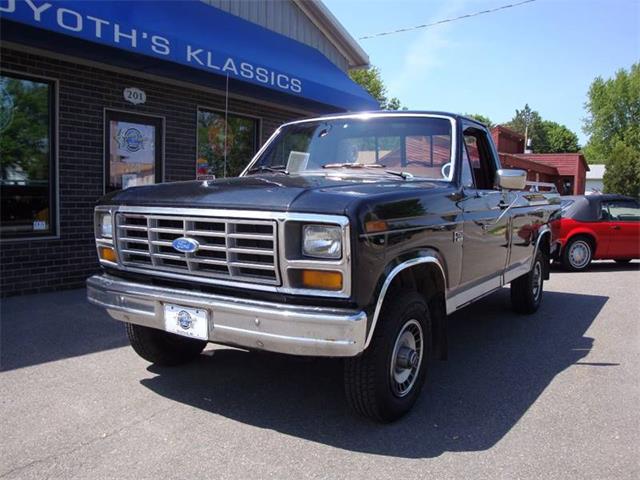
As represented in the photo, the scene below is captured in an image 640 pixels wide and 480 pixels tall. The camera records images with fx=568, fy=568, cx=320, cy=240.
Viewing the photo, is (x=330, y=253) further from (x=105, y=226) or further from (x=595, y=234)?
(x=595, y=234)

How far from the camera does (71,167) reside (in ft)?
23.5

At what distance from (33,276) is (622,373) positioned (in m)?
6.32

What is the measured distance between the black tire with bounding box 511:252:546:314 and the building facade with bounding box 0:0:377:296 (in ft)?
12.7

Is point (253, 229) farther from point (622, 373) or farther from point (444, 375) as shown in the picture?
point (622, 373)

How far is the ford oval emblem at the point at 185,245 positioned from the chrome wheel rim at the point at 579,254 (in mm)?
9221

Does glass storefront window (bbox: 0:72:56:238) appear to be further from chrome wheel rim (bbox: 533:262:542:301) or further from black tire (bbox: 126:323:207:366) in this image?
chrome wheel rim (bbox: 533:262:542:301)

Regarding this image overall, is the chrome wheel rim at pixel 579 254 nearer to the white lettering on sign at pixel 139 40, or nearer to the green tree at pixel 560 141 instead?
the white lettering on sign at pixel 139 40

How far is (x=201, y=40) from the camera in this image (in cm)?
753

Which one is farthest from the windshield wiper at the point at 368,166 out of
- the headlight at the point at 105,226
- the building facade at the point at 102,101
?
the building facade at the point at 102,101

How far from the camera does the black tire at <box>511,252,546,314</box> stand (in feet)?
21.1

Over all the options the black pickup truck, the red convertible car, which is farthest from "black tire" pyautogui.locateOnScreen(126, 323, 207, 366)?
the red convertible car

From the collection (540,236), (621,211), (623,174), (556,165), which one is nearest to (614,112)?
(623,174)

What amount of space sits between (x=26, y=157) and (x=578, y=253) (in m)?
9.40

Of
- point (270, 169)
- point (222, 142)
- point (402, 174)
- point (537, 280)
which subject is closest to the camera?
point (402, 174)
